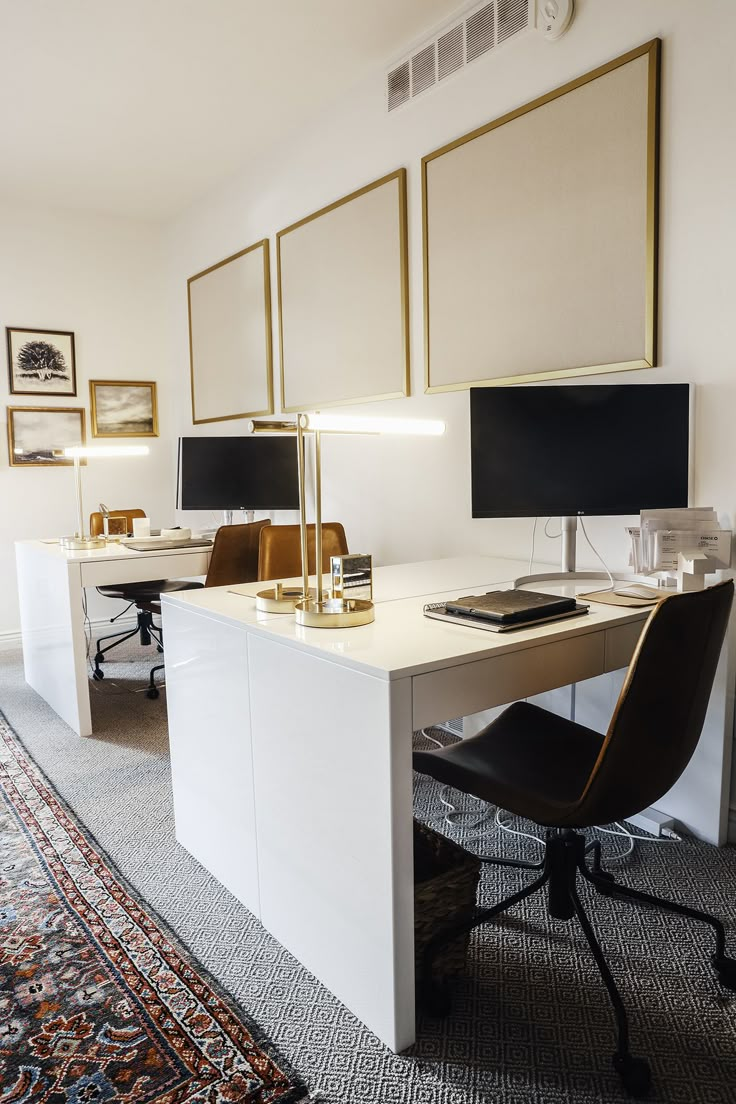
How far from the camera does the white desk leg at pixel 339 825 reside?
1421 millimetres

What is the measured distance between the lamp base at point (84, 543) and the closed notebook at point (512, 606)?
237 cm

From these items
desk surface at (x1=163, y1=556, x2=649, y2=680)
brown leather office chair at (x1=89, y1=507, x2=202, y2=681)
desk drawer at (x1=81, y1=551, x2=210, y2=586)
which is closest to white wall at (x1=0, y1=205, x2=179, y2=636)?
brown leather office chair at (x1=89, y1=507, x2=202, y2=681)

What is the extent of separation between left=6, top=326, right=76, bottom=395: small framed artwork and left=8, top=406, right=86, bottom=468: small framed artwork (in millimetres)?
129

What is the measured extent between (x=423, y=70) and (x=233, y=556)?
2264mm

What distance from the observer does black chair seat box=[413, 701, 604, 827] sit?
5.17 feet

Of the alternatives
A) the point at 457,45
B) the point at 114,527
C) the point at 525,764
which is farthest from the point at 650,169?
the point at 114,527

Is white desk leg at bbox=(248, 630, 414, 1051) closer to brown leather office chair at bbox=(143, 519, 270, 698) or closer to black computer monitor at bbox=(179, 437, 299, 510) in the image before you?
brown leather office chair at bbox=(143, 519, 270, 698)

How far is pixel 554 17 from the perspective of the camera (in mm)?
2572

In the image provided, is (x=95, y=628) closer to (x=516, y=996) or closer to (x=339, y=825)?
(x=339, y=825)

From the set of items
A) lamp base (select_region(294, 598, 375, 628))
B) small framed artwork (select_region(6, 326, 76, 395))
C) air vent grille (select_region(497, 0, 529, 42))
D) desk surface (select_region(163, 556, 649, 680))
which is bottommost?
desk surface (select_region(163, 556, 649, 680))

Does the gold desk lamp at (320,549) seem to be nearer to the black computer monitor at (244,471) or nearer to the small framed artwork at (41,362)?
the black computer monitor at (244,471)

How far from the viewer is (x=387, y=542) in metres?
3.67

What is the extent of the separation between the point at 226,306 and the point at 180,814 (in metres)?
3.40

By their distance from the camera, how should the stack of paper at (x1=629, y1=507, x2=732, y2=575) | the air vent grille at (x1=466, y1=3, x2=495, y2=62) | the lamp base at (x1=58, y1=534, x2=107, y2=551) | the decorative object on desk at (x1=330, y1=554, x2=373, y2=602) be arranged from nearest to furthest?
the decorative object on desk at (x1=330, y1=554, x2=373, y2=602) → the stack of paper at (x1=629, y1=507, x2=732, y2=575) → the air vent grille at (x1=466, y1=3, x2=495, y2=62) → the lamp base at (x1=58, y1=534, x2=107, y2=551)
